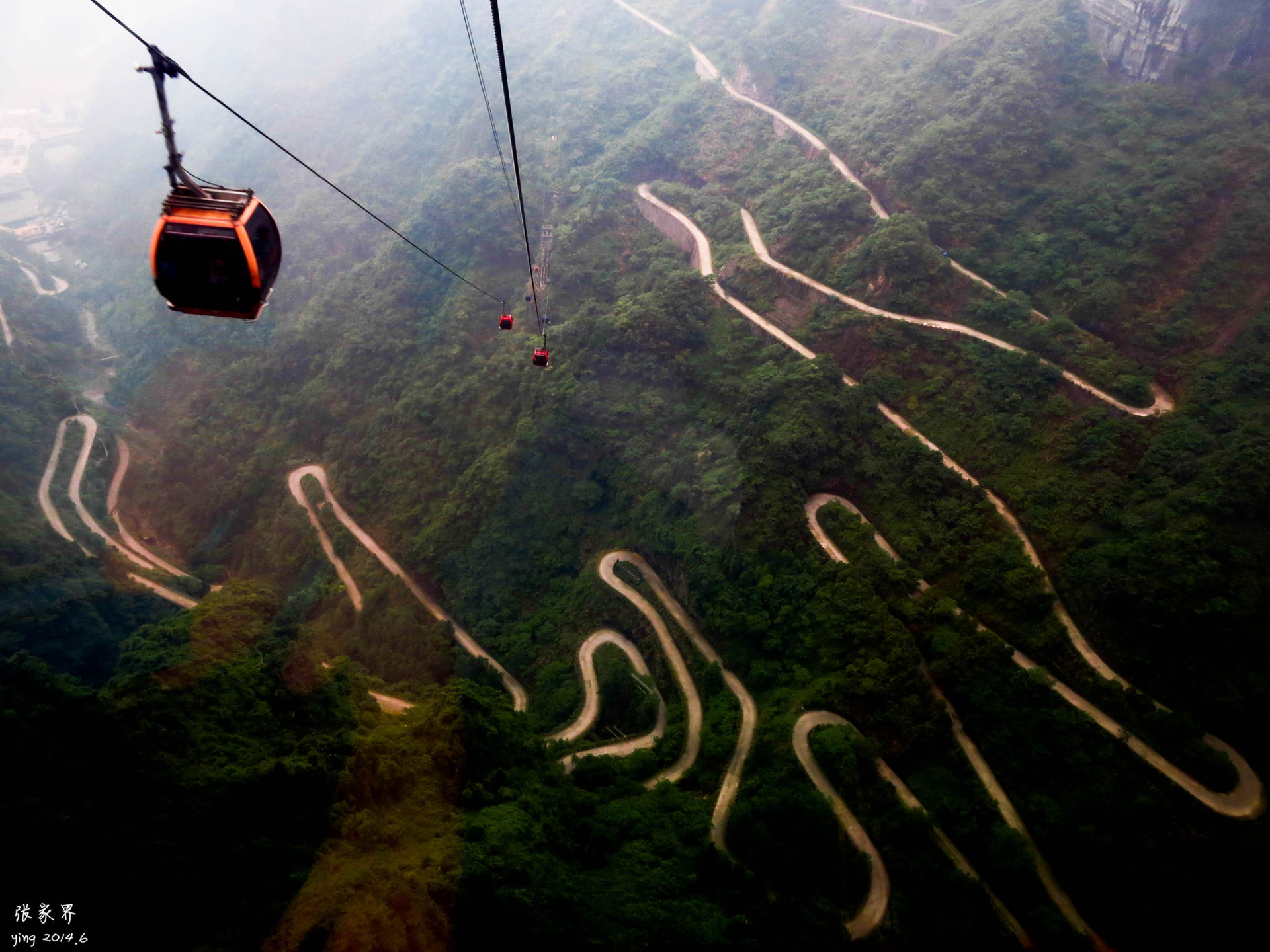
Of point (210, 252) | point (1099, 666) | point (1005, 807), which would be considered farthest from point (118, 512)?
point (1099, 666)

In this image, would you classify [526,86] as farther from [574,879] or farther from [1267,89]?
[574,879]

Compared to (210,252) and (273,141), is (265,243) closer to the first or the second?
(210,252)

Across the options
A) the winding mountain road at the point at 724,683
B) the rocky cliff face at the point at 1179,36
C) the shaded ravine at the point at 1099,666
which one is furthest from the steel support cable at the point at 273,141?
the rocky cliff face at the point at 1179,36

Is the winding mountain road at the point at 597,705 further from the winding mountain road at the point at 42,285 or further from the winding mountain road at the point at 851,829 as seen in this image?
the winding mountain road at the point at 42,285

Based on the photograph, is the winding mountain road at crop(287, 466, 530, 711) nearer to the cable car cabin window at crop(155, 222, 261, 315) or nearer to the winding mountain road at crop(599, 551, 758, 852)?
the winding mountain road at crop(599, 551, 758, 852)

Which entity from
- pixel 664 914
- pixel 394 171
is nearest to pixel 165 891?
pixel 664 914
